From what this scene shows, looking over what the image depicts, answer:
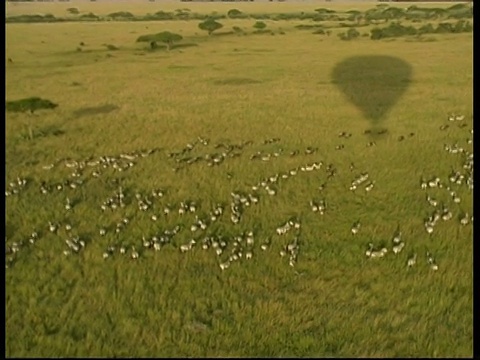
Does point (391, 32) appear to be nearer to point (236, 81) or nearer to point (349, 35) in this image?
point (349, 35)

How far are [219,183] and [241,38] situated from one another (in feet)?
151

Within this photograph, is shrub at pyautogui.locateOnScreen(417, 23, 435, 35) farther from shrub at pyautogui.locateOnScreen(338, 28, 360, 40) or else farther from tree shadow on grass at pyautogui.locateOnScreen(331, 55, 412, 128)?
tree shadow on grass at pyautogui.locateOnScreen(331, 55, 412, 128)

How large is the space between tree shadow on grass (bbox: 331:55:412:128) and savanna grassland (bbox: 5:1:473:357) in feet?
1.09

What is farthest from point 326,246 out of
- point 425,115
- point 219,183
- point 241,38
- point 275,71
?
point 241,38

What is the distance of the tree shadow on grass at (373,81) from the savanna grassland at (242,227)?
33 centimetres

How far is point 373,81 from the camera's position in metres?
24.8

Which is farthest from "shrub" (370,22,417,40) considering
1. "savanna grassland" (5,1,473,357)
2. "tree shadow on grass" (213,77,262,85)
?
"savanna grassland" (5,1,473,357)

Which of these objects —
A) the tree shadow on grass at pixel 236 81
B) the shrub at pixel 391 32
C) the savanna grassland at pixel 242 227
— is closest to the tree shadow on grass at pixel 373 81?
the savanna grassland at pixel 242 227

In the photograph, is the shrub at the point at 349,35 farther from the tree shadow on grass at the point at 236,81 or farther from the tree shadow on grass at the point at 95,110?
the tree shadow on grass at the point at 95,110

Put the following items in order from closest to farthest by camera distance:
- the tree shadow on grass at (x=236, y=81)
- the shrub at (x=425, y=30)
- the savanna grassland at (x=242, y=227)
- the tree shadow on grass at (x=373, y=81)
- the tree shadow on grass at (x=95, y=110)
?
the savanna grassland at (x=242, y=227) < the tree shadow on grass at (x=95, y=110) < the tree shadow on grass at (x=373, y=81) < the tree shadow on grass at (x=236, y=81) < the shrub at (x=425, y=30)

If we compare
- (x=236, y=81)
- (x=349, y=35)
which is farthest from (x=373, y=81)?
(x=349, y=35)

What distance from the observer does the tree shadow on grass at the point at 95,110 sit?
1872 cm

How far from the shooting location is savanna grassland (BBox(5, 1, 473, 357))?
6.02 meters

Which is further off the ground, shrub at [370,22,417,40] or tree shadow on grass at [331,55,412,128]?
shrub at [370,22,417,40]
